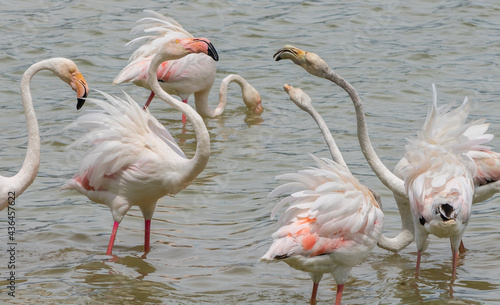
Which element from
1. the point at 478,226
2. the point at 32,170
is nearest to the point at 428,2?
the point at 478,226

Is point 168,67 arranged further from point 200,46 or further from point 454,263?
point 454,263

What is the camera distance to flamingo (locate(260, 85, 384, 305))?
532cm

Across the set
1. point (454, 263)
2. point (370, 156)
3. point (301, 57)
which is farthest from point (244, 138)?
point (454, 263)

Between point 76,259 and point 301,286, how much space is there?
1.87m

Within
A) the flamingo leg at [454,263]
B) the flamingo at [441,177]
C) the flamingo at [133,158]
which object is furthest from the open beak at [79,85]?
the flamingo leg at [454,263]

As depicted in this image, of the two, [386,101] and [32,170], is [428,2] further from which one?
[32,170]

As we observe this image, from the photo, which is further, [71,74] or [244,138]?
[244,138]

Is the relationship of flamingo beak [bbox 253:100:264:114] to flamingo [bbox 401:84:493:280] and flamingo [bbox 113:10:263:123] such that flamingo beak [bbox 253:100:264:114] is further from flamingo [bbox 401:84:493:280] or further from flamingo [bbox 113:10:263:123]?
flamingo [bbox 401:84:493:280]

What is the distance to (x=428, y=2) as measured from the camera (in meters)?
16.5

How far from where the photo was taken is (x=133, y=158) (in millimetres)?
6516

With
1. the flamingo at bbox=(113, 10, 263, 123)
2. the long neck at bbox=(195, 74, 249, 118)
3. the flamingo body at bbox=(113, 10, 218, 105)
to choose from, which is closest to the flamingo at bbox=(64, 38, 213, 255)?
the flamingo at bbox=(113, 10, 263, 123)

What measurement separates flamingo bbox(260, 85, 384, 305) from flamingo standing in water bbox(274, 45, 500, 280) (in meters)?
0.79

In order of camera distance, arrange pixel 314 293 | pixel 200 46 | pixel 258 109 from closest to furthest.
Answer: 1. pixel 314 293
2. pixel 200 46
3. pixel 258 109

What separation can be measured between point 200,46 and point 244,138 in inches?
159
